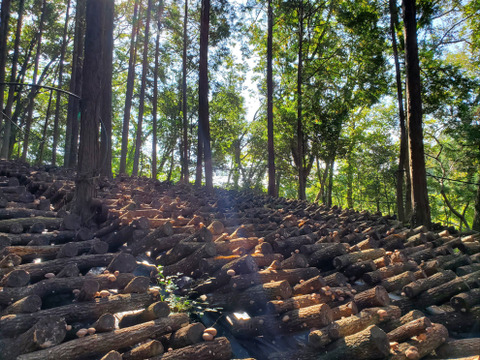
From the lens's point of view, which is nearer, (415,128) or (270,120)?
(415,128)

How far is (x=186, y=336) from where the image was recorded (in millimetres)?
2252

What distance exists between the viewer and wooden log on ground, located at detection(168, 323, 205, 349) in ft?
7.38

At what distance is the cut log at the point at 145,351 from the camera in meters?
2.08

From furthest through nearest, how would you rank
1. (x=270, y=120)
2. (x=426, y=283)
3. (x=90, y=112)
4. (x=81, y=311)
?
(x=270, y=120)
(x=90, y=112)
(x=426, y=283)
(x=81, y=311)

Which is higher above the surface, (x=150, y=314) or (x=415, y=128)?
(x=415, y=128)

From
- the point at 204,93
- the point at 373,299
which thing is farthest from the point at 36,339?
the point at 204,93

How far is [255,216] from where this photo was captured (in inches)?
249

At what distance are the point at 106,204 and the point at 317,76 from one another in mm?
16668

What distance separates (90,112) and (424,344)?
4998 mm

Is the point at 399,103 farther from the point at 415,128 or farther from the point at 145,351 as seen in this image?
the point at 145,351

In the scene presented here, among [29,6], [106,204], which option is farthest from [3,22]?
[106,204]

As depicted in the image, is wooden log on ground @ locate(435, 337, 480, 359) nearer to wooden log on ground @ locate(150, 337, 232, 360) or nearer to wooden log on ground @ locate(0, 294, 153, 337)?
wooden log on ground @ locate(150, 337, 232, 360)

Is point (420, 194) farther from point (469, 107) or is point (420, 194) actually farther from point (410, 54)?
point (469, 107)

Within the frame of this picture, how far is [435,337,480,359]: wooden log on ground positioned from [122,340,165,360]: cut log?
6.81 ft
